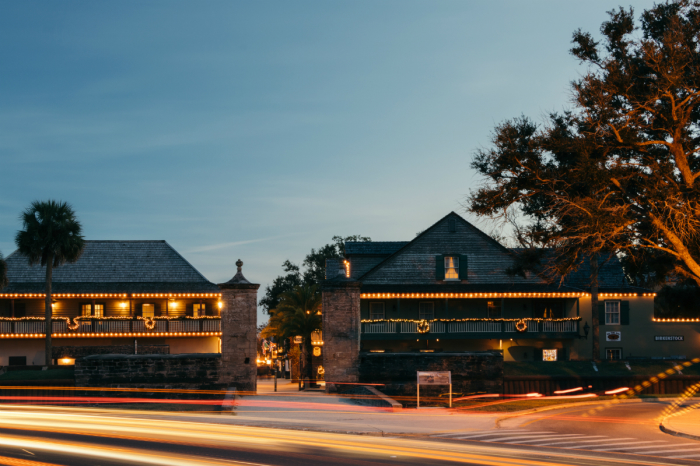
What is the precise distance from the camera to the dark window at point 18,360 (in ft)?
147

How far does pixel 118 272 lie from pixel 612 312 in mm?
33425

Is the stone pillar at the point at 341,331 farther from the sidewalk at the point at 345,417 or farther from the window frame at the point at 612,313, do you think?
the window frame at the point at 612,313

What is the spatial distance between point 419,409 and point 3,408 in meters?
14.3

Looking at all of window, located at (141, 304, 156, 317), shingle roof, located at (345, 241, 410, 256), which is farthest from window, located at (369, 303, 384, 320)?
window, located at (141, 304, 156, 317)

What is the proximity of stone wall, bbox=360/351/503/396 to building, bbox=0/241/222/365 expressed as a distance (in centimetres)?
2009

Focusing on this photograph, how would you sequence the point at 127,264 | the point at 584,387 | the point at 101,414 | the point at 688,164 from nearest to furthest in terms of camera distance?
the point at 101,414 < the point at 688,164 < the point at 584,387 < the point at 127,264

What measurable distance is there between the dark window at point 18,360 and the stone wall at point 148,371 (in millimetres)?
20822

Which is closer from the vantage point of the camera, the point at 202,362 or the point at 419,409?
the point at 419,409

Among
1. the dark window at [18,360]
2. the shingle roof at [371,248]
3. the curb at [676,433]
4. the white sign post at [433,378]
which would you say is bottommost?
the dark window at [18,360]

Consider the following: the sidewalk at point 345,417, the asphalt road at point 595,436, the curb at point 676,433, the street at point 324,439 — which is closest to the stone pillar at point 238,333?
the sidewalk at point 345,417

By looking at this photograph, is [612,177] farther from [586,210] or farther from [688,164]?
[688,164]

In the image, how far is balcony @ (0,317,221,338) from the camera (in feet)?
144

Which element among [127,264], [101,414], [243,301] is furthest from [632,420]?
[127,264]

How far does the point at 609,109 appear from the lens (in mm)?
25562
